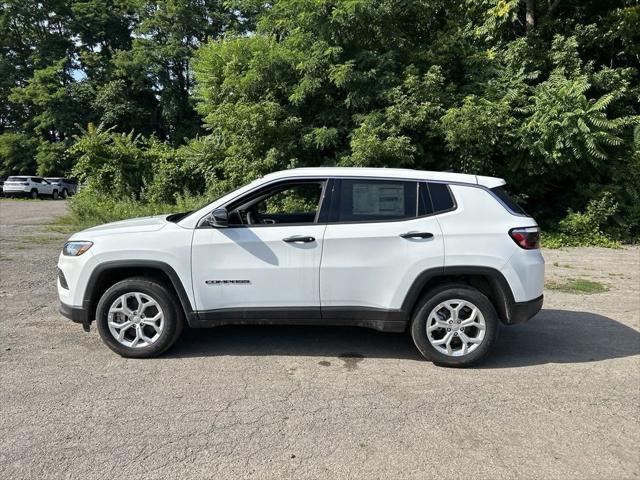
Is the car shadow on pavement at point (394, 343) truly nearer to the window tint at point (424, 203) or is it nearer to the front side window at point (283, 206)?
the front side window at point (283, 206)

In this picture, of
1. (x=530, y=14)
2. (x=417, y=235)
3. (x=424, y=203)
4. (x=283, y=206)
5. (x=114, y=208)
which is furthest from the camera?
(x=114, y=208)

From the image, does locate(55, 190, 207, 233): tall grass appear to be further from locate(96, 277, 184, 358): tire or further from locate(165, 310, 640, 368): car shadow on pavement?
locate(96, 277, 184, 358): tire

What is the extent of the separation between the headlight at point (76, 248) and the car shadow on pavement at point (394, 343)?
1.23 metres

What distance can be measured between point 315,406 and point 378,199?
188 centimetres

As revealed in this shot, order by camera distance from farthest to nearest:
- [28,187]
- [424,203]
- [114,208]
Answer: [28,187]
[114,208]
[424,203]

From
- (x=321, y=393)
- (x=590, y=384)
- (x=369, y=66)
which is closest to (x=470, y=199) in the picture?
(x=590, y=384)

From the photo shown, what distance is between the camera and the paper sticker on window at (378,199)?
14.3ft

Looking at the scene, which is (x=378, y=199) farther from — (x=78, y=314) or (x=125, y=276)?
(x=78, y=314)

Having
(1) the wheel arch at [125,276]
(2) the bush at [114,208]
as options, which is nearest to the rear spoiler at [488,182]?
(1) the wheel arch at [125,276]

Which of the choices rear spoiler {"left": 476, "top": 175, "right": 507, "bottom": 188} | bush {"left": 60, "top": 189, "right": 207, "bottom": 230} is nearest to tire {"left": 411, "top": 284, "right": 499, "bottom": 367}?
rear spoiler {"left": 476, "top": 175, "right": 507, "bottom": 188}

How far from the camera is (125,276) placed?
4.55 metres

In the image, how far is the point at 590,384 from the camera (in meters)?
3.98

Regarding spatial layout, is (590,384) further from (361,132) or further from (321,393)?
(361,132)

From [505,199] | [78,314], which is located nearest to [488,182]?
[505,199]
